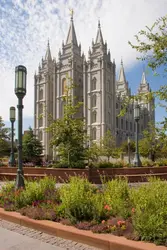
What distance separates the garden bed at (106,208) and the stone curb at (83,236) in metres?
0.10

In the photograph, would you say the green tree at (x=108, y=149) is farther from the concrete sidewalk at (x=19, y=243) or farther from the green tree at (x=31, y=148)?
the concrete sidewalk at (x=19, y=243)

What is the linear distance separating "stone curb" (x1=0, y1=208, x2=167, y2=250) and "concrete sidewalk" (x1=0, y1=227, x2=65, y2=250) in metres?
0.37

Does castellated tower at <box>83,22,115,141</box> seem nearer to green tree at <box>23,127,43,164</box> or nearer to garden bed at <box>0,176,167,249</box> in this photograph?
green tree at <box>23,127,43,164</box>

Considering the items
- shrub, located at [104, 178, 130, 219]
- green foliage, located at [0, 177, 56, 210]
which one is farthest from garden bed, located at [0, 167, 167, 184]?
shrub, located at [104, 178, 130, 219]

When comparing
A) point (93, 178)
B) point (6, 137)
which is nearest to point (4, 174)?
point (93, 178)

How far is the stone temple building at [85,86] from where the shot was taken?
70.8 meters

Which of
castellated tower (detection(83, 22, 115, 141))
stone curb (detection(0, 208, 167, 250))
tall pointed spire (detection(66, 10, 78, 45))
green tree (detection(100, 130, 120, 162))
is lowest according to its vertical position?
stone curb (detection(0, 208, 167, 250))

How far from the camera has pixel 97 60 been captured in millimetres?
73938

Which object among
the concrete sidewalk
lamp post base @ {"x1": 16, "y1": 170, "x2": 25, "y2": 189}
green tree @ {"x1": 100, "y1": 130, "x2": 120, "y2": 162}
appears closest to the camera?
the concrete sidewalk

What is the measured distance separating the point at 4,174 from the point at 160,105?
11.0m

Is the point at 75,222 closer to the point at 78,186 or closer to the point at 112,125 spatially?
the point at 78,186

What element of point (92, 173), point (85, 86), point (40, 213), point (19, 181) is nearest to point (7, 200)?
point (19, 181)

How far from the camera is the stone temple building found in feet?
232

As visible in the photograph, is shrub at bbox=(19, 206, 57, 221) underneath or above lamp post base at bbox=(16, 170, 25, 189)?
underneath
